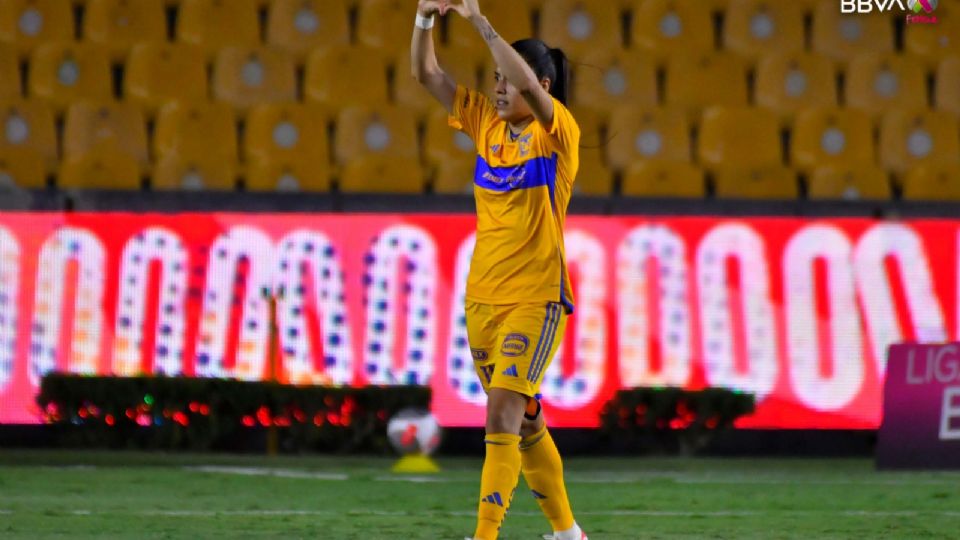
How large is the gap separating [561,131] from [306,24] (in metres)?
8.60

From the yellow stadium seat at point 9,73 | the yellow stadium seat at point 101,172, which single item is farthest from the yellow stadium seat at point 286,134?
the yellow stadium seat at point 9,73

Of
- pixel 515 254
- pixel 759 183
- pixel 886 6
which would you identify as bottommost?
pixel 515 254

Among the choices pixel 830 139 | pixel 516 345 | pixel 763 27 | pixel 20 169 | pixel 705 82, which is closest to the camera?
pixel 516 345

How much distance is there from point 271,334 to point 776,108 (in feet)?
16.1

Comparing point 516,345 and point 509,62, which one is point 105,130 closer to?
point 516,345

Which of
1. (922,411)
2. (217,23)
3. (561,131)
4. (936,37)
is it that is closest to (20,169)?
(217,23)

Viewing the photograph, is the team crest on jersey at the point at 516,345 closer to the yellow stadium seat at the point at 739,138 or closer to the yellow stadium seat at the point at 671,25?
the yellow stadium seat at the point at 739,138

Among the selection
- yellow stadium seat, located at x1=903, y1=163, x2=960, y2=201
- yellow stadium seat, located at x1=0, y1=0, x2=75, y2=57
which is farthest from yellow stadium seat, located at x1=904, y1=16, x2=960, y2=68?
yellow stadium seat, located at x1=0, y1=0, x2=75, y2=57

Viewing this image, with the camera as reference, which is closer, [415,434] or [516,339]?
[516,339]

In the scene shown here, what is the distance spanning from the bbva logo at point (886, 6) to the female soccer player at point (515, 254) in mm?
9263

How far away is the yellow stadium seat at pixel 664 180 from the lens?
12.3 m

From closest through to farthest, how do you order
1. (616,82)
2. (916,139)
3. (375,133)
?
(375,133) → (916,139) → (616,82)

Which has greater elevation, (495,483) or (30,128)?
(30,128)

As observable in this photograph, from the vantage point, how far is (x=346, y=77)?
13.1m
